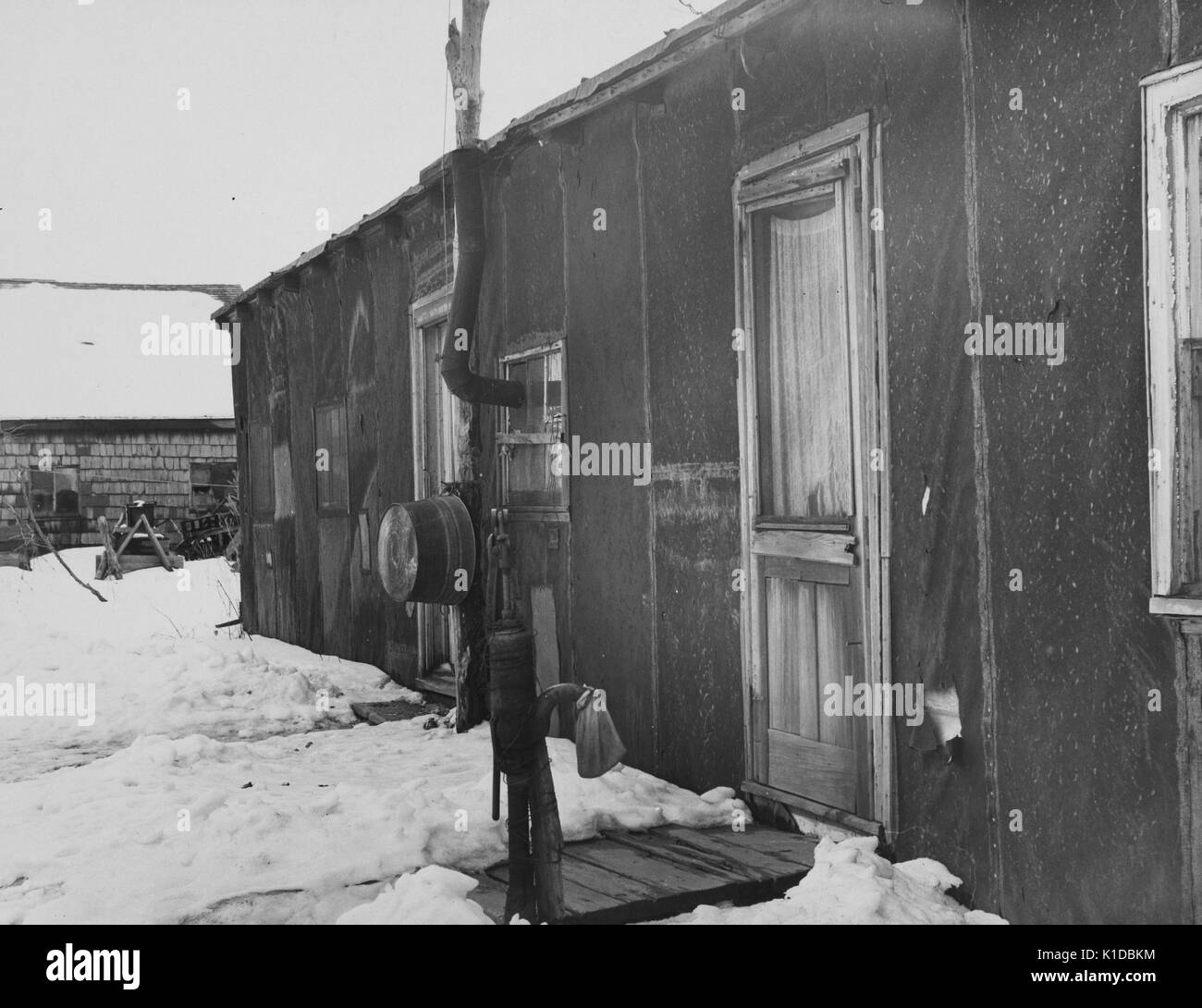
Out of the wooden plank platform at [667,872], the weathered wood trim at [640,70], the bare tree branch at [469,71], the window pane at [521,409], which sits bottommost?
the wooden plank platform at [667,872]

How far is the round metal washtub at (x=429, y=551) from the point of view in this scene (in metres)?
7.67

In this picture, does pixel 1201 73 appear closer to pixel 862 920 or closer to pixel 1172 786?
pixel 1172 786

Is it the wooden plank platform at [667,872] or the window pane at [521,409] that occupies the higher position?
the window pane at [521,409]

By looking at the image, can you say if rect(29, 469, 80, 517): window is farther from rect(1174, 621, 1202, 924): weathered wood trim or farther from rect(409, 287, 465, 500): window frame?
rect(1174, 621, 1202, 924): weathered wood trim

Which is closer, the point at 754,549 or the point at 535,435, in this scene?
the point at 754,549

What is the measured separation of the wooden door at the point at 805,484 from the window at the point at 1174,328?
147 centimetres

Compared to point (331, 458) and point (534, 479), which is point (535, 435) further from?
point (331, 458)

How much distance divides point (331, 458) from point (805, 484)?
25.2 feet

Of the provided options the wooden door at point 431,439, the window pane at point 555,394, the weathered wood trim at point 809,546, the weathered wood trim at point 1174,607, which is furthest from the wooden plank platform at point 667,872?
the wooden door at point 431,439

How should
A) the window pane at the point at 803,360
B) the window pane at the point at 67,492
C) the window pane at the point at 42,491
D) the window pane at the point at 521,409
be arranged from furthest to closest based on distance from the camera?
the window pane at the point at 67,492
the window pane at the point at 42,491
the window pane at the point at 521,409
the window pane at the point at 803,360

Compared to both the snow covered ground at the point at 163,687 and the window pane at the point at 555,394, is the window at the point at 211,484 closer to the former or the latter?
the snow covered ground at the point at 163,687

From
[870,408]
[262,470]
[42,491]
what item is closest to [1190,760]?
[870,408]

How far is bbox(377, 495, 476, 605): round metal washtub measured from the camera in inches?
302

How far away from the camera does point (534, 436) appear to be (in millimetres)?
7840
